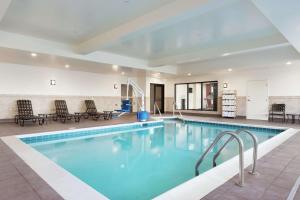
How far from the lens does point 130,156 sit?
Result: 4.52m

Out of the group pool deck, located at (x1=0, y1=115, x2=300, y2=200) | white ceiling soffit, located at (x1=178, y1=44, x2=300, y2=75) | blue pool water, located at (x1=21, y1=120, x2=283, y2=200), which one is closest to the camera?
pool deck, located at (x1=0, y1=115, x2=300, y2=200)

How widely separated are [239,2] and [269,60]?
16.7 ft

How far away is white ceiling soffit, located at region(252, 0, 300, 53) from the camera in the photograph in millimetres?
2955

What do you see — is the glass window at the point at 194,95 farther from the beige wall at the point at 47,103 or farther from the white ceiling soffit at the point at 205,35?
the white ceiling soffit at the point at 205,35

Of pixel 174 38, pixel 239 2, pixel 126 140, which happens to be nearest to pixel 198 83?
pixel 174 38

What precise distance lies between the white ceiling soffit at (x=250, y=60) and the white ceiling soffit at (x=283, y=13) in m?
2.38

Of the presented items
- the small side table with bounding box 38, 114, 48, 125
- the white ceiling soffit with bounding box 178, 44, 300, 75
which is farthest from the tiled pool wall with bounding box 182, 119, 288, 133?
the small side table with bounding box 38, 114, 48, 125

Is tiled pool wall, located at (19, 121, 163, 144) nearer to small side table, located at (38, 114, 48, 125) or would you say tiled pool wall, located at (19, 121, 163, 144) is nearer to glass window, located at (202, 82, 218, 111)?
small side table, located at (38, 114, 48, 125)

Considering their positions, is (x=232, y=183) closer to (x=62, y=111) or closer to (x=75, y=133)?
(x=75, y=133)

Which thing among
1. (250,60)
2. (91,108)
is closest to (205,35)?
(250,60)

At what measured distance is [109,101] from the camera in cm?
1127

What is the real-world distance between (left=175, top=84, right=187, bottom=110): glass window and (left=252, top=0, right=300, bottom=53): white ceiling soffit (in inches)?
359

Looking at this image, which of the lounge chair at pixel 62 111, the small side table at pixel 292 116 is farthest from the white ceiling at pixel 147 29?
the lounge chair at pixel 62 111

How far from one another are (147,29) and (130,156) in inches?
114
